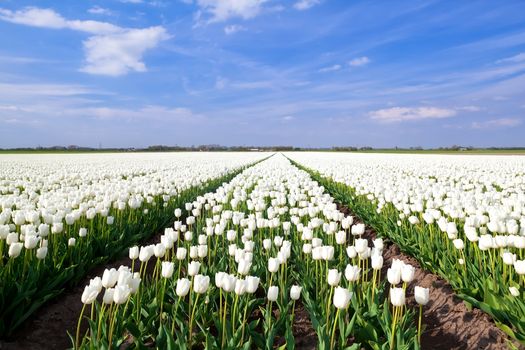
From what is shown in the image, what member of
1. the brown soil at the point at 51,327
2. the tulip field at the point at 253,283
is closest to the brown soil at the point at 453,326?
the tulip field at the point at 253,283

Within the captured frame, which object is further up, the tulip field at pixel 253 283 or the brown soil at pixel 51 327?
the tulip field at pixel 253 283

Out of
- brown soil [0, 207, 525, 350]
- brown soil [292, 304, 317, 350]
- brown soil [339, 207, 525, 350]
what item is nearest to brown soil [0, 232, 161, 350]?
brown soil [0, 207, 525, 350]

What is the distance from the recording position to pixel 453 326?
145 inches

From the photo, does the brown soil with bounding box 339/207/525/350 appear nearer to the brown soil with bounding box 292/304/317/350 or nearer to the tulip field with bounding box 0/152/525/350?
the tulip field with bounding box 0/152/525/350

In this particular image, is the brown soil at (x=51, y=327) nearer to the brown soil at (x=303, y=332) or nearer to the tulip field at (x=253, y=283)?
the tulip field at (x=253, y=283)

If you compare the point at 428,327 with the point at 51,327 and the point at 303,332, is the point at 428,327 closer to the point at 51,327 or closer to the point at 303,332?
the point at 303,332

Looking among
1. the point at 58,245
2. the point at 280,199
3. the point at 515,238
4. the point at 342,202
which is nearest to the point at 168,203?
the point at 280,199

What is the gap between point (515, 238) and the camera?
12.6 feet

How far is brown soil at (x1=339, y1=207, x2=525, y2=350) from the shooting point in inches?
131

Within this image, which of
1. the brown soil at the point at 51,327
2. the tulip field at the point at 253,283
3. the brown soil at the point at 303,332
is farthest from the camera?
the brown soil at the point at 51,327

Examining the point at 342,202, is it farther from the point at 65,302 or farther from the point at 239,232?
the point at 65,302

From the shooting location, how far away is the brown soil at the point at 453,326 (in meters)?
3.32

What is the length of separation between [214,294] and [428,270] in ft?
10.3

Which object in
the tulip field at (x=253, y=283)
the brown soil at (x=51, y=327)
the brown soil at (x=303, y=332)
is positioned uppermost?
the tulip field at (x=253, y=283)
